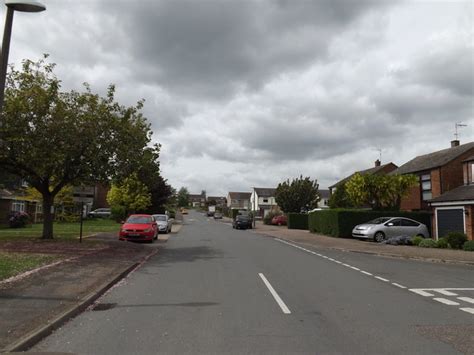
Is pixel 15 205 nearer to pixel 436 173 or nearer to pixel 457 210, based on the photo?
pixel 436 173

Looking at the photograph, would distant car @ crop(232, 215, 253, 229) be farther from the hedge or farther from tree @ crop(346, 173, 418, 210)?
tree @ crop(346, 173, 418, 210)

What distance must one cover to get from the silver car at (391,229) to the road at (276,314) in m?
12.6

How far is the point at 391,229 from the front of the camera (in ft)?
85.5

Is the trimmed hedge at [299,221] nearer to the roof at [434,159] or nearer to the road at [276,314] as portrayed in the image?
the roof at [434,159]

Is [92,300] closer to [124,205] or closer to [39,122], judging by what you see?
[39,122]

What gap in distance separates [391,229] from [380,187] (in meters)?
5.40

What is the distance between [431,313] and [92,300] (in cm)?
609

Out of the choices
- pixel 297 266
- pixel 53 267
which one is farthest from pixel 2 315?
pixel 297 266

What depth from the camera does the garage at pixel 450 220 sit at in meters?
26.2

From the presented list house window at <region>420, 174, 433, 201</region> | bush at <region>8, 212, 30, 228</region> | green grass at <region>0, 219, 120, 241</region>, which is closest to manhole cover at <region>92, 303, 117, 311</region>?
green grass at <region>0, 219, 120, 241</region>

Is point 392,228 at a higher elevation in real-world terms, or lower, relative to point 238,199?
lower

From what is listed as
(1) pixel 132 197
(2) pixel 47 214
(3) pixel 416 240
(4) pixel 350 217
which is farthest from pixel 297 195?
(2) pixel 47 214

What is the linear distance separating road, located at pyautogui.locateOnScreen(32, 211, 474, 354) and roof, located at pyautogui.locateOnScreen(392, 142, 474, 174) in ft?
72.1

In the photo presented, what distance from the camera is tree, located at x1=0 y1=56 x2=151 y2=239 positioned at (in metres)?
17.4
